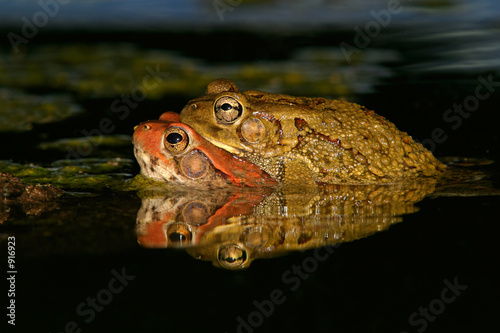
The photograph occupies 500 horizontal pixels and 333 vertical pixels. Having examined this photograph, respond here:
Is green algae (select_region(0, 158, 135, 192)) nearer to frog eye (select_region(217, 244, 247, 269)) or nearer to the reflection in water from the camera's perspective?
the reflection in water

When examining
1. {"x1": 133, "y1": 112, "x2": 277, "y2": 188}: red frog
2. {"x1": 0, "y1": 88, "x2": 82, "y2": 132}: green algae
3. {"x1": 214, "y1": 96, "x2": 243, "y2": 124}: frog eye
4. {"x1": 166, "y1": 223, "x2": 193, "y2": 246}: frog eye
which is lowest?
{"x1": 166, "y1": 223, "x2": 193, "y2": 246}: frog eye

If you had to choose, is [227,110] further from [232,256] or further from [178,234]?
[232,256]

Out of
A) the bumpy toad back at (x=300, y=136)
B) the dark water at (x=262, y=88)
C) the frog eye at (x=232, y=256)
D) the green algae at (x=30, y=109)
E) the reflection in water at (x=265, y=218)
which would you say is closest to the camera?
the dark water at (x=262, y=88)

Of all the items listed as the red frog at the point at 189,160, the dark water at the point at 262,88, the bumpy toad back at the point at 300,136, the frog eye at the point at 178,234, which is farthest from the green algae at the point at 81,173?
the frog eye at the point at 178,234

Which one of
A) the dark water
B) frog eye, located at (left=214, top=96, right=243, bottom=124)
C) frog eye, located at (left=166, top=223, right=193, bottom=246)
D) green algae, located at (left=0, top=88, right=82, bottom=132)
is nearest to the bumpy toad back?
frog eye, located at (left=214, top=96, right=243, bottom=124)

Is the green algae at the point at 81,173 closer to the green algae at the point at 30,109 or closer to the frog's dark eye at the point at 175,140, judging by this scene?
the frog's dark eye at the point at 175,140

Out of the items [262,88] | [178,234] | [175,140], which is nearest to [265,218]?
[178,234]
